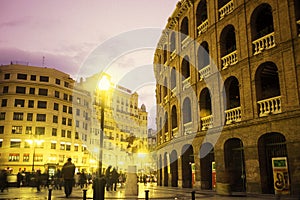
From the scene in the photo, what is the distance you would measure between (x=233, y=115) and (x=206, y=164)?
4.66 m

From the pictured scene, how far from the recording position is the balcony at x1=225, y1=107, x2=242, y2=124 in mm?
17469

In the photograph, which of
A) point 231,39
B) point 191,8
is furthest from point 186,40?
point 231,39

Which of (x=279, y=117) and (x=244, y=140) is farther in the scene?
(x=244, y=140)

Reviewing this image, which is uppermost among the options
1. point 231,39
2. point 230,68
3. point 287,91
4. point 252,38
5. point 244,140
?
point 231,39

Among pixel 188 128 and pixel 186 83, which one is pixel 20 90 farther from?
pixel 188 128

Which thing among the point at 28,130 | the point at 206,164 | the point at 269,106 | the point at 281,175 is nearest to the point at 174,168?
the point at 206,164

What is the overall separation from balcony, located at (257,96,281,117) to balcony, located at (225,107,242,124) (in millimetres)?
1593

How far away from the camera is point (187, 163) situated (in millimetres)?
23594

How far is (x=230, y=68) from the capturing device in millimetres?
18234

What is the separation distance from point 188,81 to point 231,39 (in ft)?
15.8

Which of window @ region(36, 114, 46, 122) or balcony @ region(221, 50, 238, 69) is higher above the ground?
window @ region(36, 114, 46, 122)

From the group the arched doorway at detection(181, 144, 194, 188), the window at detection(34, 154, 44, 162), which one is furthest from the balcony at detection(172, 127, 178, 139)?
the window at detection(34, 154, 44, 162)

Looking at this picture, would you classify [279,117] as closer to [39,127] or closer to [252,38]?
[252,38]

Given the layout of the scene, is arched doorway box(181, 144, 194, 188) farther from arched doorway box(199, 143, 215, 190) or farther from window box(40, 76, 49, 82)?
window box(40, 76, 49, 82)
